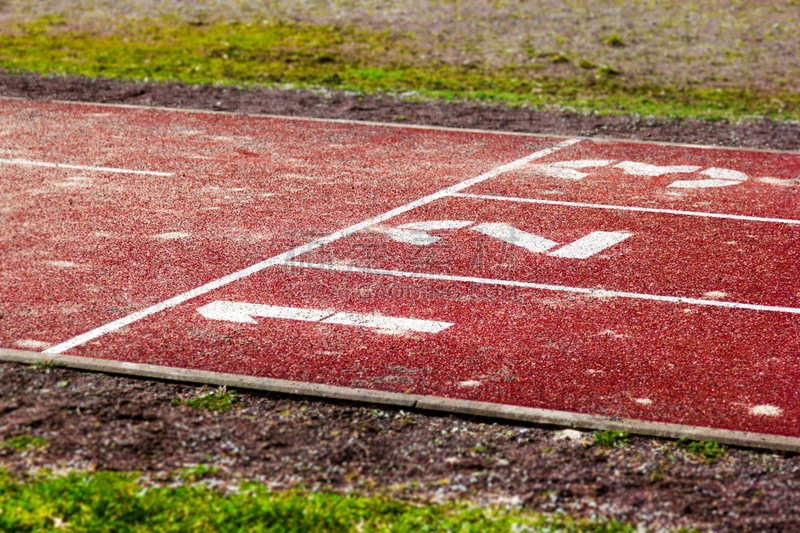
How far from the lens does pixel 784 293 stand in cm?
786

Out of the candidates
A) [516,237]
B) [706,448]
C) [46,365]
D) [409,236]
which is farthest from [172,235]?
[706,448]

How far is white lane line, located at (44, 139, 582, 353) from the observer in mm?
6691

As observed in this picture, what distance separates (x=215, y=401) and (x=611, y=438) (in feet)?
7.35

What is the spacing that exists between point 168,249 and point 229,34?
13.9 meters

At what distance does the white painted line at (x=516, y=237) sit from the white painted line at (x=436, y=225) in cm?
16

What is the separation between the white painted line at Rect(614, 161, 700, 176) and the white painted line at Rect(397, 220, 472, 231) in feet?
10.1

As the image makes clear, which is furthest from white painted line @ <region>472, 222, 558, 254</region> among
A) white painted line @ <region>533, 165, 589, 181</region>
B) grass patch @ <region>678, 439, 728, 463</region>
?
grass patch @ <region>678, 439, 728, 463</region>

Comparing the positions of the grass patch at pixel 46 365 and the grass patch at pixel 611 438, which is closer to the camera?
the grass patch at pixel 611 438

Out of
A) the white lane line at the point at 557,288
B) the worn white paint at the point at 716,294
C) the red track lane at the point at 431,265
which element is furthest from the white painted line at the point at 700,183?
the white lane line at the point at 557,288

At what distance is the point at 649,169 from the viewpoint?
11805 millimetres

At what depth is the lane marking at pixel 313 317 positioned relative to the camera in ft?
22.8

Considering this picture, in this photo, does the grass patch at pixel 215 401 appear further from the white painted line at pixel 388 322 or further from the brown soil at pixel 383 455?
the white painted line at pixel 388 322

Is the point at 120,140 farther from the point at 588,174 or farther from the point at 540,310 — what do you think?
the point at 540,310

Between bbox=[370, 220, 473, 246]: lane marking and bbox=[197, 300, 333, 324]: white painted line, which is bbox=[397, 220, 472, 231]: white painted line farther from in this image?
bbox=[197, 300, 333, 324]: white painted line
